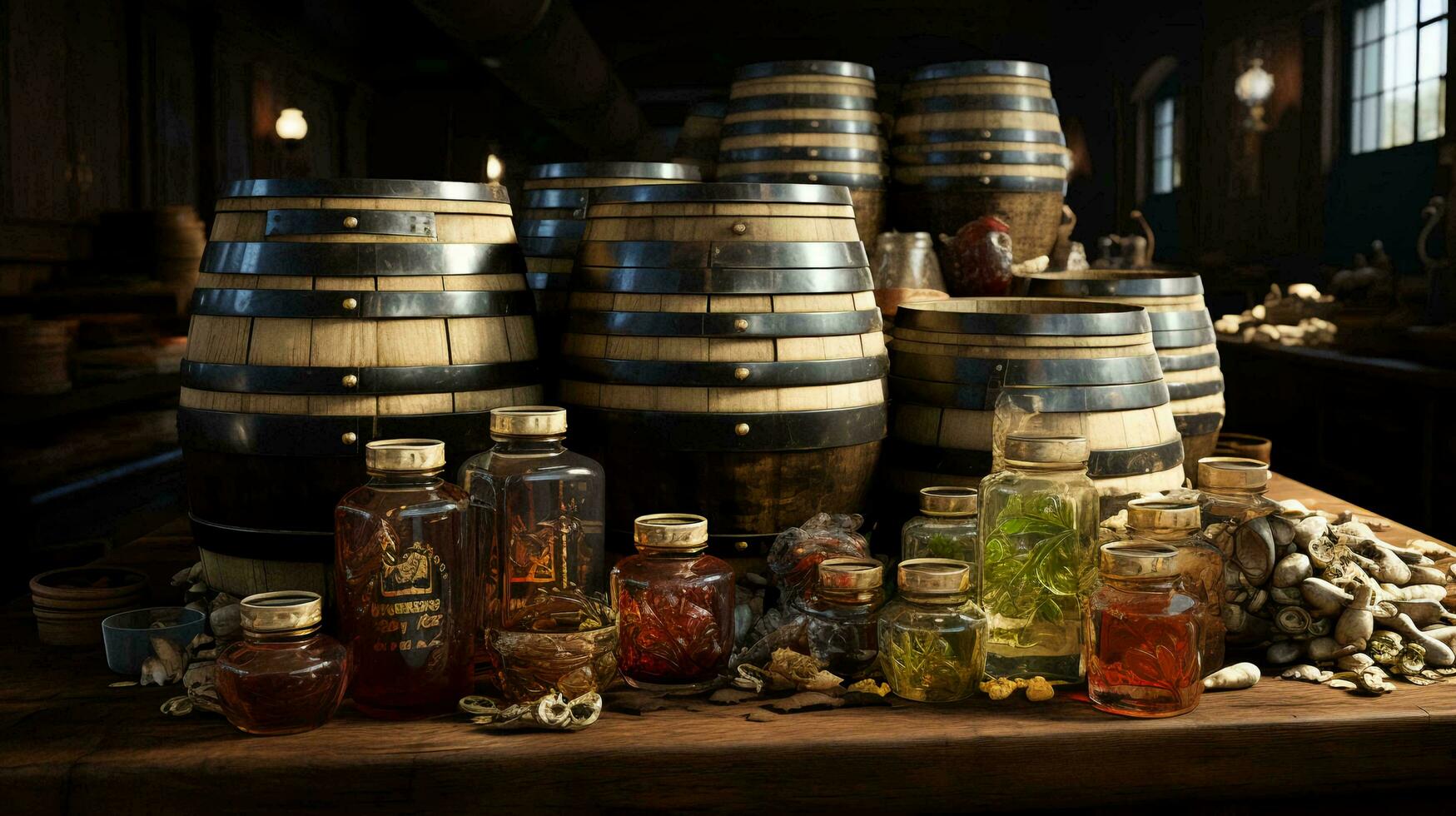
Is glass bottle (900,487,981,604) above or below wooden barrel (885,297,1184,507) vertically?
below

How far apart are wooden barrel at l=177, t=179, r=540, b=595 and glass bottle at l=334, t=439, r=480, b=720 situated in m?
0.28

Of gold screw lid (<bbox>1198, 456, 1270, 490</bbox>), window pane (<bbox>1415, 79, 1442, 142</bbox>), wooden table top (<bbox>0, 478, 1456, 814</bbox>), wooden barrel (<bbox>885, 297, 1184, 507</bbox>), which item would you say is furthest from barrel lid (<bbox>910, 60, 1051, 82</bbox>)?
window pane (<bbox>1415, 79, 1442, 142</bbox>)

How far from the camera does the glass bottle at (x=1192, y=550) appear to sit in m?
1.81

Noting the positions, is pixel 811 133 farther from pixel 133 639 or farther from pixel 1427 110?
pixel 1427 110

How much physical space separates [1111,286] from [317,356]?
190 centimetres

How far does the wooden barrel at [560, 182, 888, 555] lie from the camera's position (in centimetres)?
213

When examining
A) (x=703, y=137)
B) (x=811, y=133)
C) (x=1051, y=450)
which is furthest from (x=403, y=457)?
(x=703, y=137)

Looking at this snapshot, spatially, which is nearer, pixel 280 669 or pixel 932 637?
pixel 280 669

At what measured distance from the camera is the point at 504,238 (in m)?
2.22

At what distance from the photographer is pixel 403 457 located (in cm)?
172

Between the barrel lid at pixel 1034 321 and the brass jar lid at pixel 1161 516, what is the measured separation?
506 mm

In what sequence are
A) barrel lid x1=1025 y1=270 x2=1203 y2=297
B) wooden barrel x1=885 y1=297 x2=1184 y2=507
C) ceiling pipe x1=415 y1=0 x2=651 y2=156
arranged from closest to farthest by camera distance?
1. wooden barrel x1=885 y1=297 x2=1184 y2=507
2. barrel lid x1=1025 y1=270 x2=1203 y2=297
3. ceiling pipe x1=415 y1=0 x2=651 y2=156

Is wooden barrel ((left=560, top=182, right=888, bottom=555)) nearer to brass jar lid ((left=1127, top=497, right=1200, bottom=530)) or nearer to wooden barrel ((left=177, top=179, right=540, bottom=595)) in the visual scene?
wooden barrel ((left=177, top=179, right=540, bottom=595))

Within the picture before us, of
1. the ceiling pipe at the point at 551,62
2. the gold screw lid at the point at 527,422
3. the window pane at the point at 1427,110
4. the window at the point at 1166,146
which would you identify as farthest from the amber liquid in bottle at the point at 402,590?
the window at the point at 1166,146
